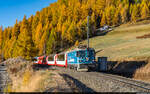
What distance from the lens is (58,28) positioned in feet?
341

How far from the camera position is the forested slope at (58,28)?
5794 centimetres

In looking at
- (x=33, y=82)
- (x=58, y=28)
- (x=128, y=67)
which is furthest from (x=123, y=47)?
(x=58, y=28)

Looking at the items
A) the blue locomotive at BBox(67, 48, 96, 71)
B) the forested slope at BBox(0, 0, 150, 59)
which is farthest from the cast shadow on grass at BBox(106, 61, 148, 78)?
the forested slope at BBox(0, 0, 150, 59)

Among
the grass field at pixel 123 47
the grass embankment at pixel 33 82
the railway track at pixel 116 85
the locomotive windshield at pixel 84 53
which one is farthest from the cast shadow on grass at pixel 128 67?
the grass embankment at pixel 33 82

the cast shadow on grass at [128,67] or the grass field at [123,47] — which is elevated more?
the grass field at [123,47]

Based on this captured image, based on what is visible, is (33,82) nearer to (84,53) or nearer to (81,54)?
(81,54)

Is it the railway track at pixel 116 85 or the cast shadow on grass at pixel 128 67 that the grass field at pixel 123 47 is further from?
the railway track at pixel 116 85

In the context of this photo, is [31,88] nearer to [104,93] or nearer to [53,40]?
[104,93]

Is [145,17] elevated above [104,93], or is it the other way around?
[145,17]

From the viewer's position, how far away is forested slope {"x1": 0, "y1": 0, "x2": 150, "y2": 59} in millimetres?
57944

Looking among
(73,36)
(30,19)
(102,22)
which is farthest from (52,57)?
(30,19)

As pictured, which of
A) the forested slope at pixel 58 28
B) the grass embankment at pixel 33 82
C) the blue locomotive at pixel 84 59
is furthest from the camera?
the forested slope at pixel 58 28

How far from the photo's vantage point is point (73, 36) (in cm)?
8900

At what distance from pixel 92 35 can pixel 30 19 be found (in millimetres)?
62547
